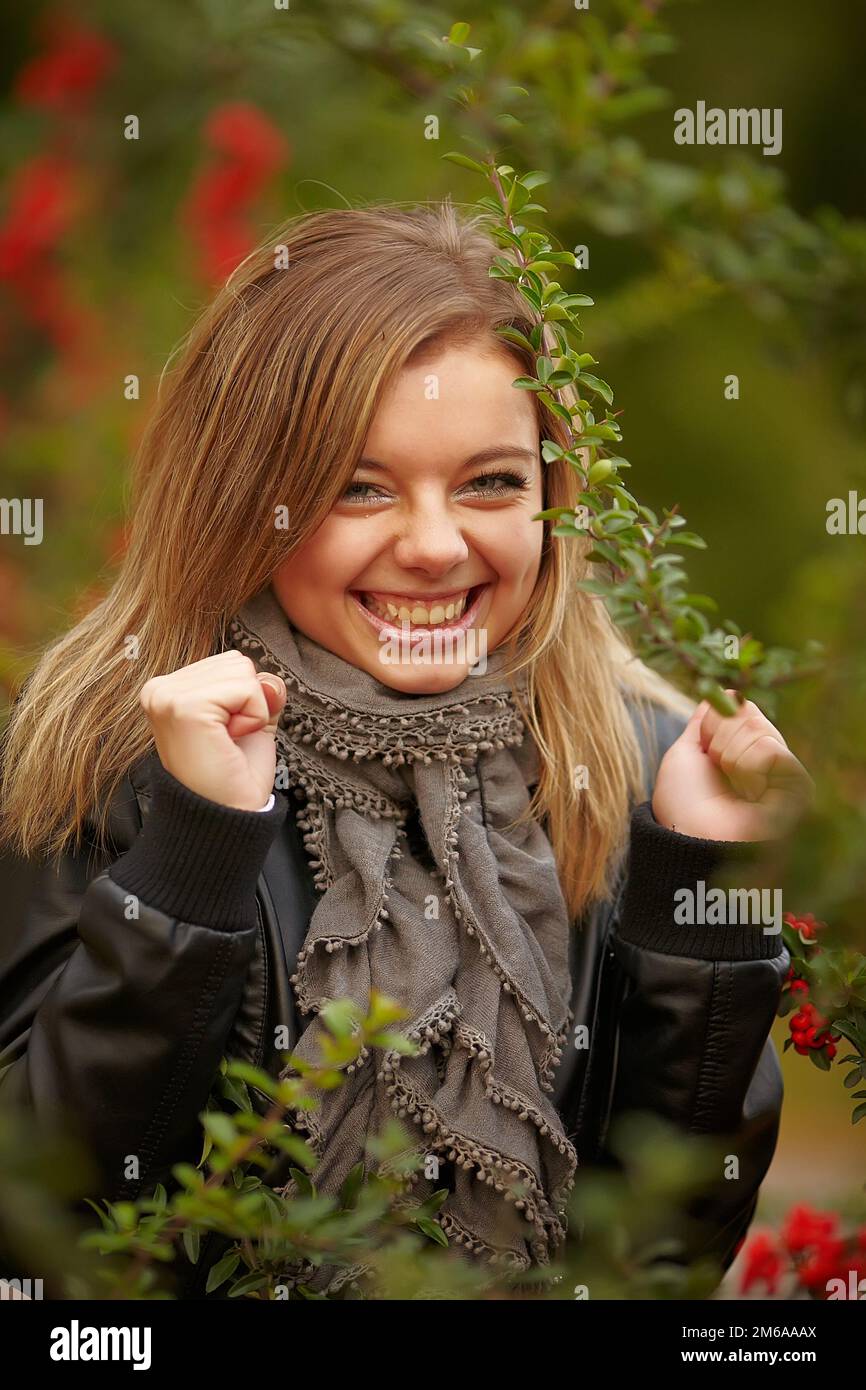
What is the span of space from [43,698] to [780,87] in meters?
2.05

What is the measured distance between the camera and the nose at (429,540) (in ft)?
4.95

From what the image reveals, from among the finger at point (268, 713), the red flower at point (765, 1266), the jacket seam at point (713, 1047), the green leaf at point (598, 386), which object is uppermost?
the green leaf at point (598, 386)

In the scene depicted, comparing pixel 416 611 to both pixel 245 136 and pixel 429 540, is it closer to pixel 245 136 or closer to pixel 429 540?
pixel 429 540

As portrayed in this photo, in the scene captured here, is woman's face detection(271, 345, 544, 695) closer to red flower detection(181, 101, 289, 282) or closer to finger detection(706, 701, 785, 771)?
finger detection(706, 701, 785, 771)

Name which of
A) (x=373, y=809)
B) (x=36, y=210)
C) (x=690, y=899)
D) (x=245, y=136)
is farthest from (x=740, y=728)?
(x=36, y=210)

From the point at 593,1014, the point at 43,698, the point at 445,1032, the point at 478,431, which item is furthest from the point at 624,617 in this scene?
the point at 43,698

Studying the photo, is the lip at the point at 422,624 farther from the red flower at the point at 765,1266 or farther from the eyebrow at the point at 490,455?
the red flower at the point at 765,1266

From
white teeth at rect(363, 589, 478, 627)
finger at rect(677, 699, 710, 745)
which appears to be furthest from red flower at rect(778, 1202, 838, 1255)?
white teeth at rect(363, 589, 478, 627)

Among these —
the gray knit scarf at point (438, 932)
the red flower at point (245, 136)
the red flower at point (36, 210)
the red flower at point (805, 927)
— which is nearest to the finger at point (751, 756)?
the red flower at point (805, 927)

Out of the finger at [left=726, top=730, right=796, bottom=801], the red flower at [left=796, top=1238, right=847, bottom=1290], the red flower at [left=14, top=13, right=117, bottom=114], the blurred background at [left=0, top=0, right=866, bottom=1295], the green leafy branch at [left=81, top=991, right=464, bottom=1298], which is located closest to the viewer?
the green leafy branch at [left=81, top=991, right=464, bottom=1298]

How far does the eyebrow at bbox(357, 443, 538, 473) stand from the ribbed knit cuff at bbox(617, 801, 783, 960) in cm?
39

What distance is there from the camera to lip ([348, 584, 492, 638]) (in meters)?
1.58
